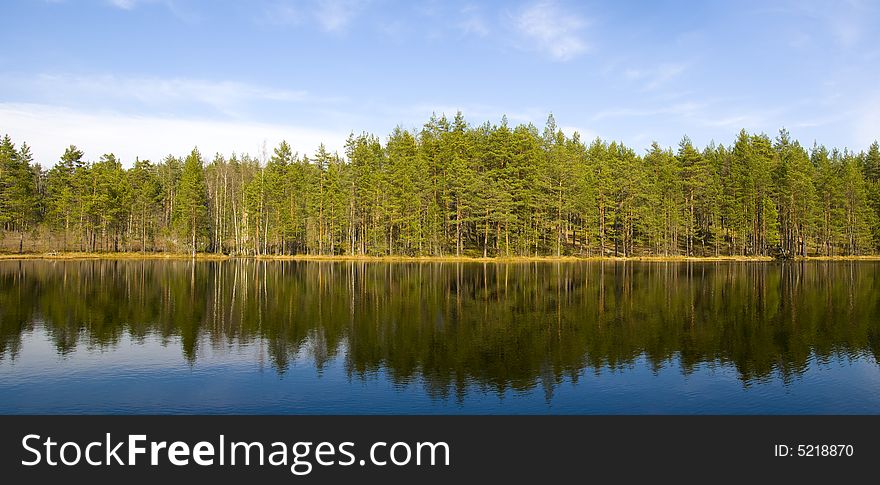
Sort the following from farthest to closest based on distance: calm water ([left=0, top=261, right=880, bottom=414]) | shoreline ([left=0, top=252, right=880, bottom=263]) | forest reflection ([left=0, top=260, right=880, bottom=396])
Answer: shoreline ([left=0, top=252, right=880, bottom=263]), forest reflection ([left=0, top=260, right=880, bottom=396]), calm water ([left=0, top=261, right=880, bottom=414])

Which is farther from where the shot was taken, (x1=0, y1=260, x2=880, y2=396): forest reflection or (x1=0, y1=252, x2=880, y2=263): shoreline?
(x1=0, y1=252, x2=880, y2=263): shoreline

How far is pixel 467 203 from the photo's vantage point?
272 feet

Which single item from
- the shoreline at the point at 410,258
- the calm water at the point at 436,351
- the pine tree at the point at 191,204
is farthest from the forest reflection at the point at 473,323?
the pine tree at the point at 191,204

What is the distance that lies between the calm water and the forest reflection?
14 centimetres

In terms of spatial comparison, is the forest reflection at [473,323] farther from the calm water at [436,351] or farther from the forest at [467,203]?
the forest at [467,203]

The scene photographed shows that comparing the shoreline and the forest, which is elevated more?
the forest

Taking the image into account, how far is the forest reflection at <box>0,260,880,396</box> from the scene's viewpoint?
62.3 feet

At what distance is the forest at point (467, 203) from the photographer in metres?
85.9

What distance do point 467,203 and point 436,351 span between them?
63616 millimetres

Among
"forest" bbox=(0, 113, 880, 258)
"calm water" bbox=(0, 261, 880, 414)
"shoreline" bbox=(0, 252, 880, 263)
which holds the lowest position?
"calm water" bbox=(0, 261, 880, 414)

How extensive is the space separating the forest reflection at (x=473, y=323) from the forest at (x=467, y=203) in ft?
129

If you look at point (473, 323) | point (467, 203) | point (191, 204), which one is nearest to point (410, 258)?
point (467, 203)

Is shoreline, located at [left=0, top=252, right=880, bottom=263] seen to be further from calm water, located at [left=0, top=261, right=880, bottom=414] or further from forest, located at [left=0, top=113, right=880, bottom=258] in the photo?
calm water, located at [left=0, top=261, right=880, bottom=414]

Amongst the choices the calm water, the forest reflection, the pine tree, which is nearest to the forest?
the pine tree
